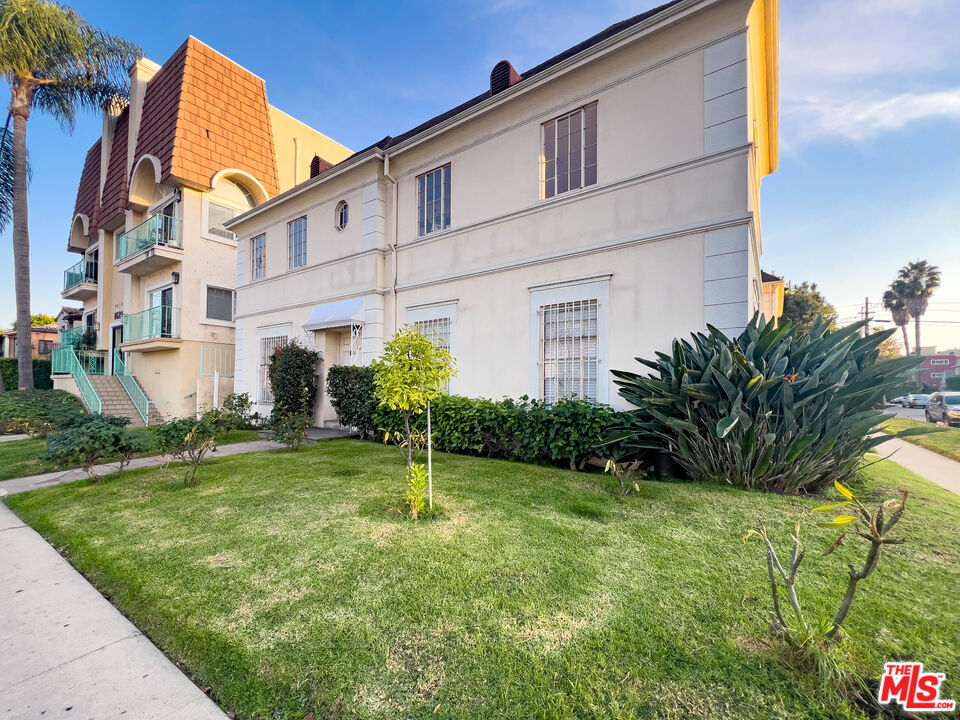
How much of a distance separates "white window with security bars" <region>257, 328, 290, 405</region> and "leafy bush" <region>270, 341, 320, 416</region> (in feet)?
4.69

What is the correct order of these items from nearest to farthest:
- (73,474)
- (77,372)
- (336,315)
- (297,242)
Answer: (73,474)
(336,315)
(297,242)
(77,372)

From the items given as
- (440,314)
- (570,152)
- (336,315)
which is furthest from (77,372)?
(570,152)

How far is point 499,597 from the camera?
2.74 meters

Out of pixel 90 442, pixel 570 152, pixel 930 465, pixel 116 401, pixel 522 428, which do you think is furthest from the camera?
pixel 116 401

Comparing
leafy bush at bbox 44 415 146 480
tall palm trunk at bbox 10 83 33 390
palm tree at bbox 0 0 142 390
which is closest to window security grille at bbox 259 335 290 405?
leafy bush at bbox 44 415 146 480

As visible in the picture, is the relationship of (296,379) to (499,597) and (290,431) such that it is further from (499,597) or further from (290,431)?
(499,597)

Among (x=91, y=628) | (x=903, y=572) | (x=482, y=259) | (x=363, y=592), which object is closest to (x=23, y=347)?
(x=482, y=259)

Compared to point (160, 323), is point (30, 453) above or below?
below

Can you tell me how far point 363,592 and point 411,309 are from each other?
7.74 metres

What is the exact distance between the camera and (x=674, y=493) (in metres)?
4.81

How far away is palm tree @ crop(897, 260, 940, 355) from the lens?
40.2 metres

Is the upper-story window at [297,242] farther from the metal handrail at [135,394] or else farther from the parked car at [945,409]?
the parked car at [945,409]

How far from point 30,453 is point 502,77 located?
12811mm

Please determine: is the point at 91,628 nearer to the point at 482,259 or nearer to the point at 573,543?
the point at 573,543
